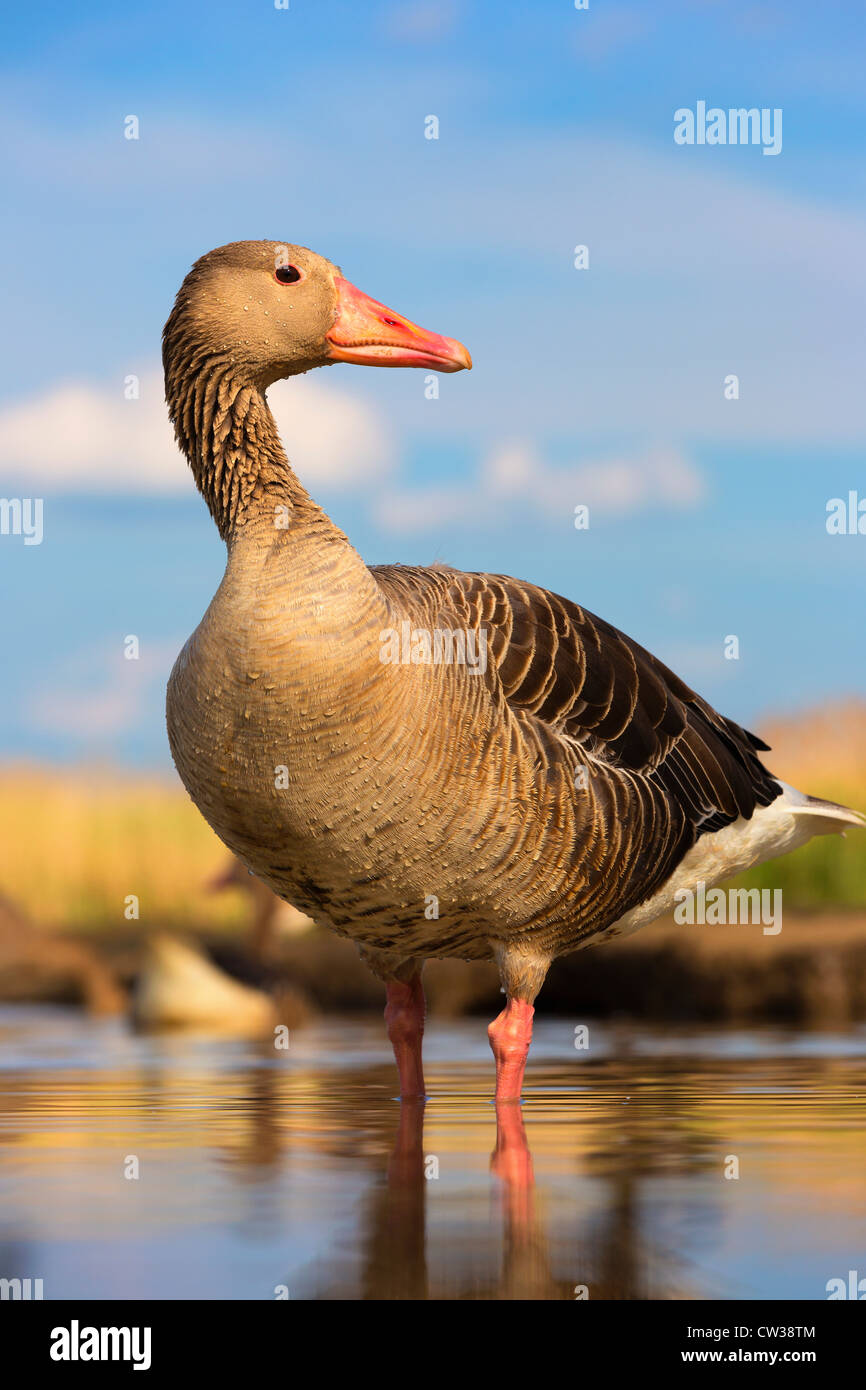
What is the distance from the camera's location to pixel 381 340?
8.32 metres

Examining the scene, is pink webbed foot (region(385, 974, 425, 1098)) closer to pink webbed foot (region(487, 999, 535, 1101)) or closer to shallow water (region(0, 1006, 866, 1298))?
shallow water (region(0, 1006, 866, 1298))

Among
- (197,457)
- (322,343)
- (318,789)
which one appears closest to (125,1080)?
(318,789)

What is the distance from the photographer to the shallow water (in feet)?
16.4

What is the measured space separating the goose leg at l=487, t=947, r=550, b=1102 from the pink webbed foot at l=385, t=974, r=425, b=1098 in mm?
684

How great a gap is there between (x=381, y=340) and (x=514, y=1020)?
3.51 m

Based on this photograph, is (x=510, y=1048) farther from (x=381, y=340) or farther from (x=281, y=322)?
(x=281, y=322)

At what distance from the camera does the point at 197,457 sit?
8.40 metres

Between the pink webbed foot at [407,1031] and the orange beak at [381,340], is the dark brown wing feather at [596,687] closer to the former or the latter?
the orange beak at [381,340]

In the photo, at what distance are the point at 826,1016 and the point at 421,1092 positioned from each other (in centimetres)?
579

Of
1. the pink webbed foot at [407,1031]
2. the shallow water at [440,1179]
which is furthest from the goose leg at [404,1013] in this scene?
the shallow water at [440,1179]

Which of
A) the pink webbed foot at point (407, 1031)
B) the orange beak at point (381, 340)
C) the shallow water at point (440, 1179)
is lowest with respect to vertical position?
the shallow water at point (440, 1179)

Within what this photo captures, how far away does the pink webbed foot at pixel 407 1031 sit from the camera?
903 cm

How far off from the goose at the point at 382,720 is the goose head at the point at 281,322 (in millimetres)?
11
